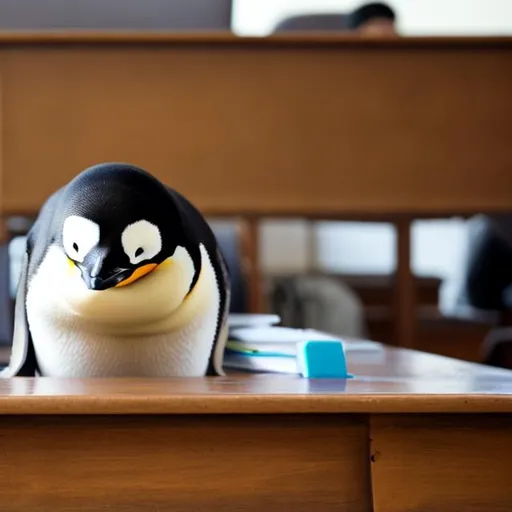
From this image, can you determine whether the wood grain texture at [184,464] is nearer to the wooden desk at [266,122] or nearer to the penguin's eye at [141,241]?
the penguin's eye at [141,241]

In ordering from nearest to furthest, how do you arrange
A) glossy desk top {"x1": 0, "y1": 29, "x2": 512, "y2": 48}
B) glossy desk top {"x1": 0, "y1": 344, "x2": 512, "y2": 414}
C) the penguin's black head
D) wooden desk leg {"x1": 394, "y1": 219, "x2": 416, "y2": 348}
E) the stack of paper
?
1. glossy desk top {"x1": 0, "y1": 344, "x2": 512, "y2": 414}
2. the penguin's black head
3. the stack of paper
4. glossy desk top {"x1": 0, "y1": 29, "x2": 512, "y2": 48}
5. wooden desk leg {"x1": 394, "y1": 219, "x2": 416, "y2": 348}

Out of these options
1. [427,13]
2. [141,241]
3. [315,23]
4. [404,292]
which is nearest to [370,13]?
[404,292]

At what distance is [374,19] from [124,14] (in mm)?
469

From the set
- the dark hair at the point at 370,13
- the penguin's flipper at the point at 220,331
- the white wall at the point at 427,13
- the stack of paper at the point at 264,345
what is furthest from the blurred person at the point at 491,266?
the penguin's flipper at the point at 220,331

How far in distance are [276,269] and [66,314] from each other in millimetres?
3018

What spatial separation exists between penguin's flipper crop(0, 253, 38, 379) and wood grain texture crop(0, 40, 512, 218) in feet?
2.60

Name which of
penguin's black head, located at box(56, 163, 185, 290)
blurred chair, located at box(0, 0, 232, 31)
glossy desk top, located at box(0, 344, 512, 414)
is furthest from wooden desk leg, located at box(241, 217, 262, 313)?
glossy desk top, located at box(0, 344, 512, 414)

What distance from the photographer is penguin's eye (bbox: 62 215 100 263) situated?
787 millimetres

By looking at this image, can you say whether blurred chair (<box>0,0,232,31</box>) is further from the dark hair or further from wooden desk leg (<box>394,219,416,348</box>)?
wooden desk leg (<box>394,219,416,348</box>)

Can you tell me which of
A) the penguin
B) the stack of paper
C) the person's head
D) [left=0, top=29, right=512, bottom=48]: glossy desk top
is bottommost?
the stack of paper

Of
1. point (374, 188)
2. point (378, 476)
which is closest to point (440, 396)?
point (378, 476)

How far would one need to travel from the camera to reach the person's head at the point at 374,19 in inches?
74.7

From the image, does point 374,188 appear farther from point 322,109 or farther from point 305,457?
point 305,457

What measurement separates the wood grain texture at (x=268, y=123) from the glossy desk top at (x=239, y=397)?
98cm
